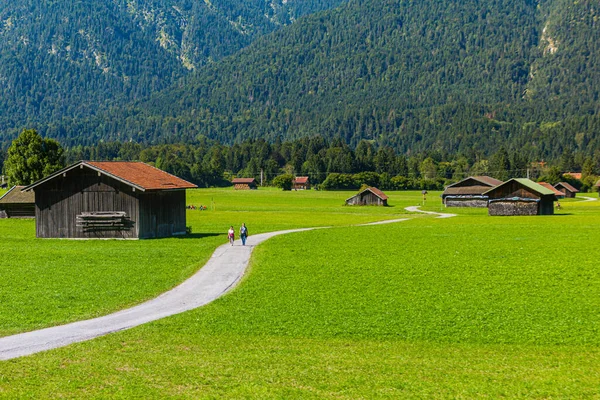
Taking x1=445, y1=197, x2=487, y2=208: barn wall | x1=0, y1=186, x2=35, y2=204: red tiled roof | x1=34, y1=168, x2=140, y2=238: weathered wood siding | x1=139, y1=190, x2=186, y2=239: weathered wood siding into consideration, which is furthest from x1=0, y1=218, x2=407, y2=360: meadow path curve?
x1=445, y1=197, x2=487, y2=208: barn wall

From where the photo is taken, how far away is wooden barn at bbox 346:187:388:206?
15150 cm

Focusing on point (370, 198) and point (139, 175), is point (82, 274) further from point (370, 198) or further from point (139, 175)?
point (370, 198)

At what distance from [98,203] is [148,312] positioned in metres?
35.7

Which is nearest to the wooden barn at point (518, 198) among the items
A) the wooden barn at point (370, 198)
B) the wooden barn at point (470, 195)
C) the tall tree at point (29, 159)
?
the wooden barn at point (470, 195)

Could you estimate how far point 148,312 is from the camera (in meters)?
29.4

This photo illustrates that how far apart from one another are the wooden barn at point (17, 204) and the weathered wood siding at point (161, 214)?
28.2 meters

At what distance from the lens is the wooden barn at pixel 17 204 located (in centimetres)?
8877

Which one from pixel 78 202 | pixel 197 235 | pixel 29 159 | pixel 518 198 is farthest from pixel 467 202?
pixel 78 202

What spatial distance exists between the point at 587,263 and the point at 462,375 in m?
26.5

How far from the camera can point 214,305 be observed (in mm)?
30875

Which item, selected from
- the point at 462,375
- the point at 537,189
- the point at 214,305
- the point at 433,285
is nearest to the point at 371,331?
the point at 462,375

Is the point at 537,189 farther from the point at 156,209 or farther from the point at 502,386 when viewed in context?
the point at 502,386

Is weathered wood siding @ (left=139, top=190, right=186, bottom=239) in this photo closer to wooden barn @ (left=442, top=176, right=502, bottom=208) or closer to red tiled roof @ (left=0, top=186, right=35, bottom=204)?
red tiled roof @ (left=0, top=186, right=35, bottom=204)

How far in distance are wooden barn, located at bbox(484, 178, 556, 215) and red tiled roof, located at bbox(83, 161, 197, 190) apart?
189 ft
